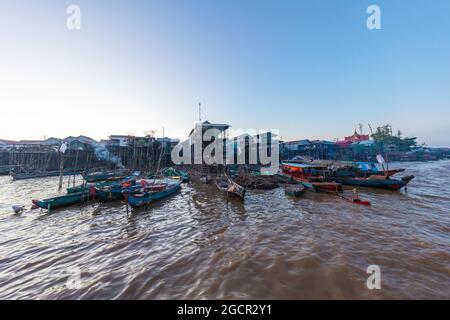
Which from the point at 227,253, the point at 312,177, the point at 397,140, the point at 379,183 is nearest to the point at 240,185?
the point at 312,177

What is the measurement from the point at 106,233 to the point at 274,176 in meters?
23.4

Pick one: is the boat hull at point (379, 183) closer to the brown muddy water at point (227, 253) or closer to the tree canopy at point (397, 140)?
the brown muddy water at point (227, 253)

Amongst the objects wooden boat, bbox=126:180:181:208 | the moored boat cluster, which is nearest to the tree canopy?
the moored boat cluster

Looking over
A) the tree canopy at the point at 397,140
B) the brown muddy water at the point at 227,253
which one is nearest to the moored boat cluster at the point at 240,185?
the brown muddy water at the point at 227,253

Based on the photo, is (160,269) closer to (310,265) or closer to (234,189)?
(310,265)

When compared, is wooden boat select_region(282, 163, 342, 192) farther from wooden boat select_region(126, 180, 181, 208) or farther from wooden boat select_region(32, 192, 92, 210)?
wooden boat select_region(32, 192, 92, 210)

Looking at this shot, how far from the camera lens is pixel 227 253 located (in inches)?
301

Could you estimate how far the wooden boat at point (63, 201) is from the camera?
13.5m

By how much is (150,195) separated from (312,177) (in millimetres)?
19047

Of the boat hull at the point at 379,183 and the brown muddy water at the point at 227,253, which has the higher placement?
the boat hull at the point at 379,183

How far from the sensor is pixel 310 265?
6613 mm

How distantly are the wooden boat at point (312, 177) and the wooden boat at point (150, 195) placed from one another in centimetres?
1513

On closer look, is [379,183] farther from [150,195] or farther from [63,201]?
[63,201]
